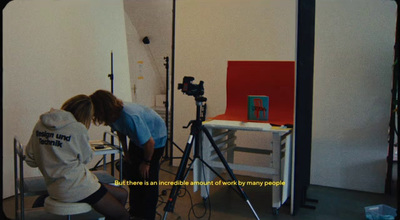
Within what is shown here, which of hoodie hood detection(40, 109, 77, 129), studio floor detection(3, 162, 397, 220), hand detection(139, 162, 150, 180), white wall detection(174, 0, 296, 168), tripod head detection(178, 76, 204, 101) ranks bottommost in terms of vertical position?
studio floor detection(3, 162, 397, 220)

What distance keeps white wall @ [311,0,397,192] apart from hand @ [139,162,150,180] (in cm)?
196

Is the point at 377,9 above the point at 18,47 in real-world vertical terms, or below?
above

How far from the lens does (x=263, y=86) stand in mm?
3281

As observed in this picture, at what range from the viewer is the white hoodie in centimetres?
167

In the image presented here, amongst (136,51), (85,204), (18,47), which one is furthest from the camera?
(136,51)

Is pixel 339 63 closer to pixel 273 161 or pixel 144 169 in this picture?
pixel 273 161

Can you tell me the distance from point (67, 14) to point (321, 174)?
3.07 m

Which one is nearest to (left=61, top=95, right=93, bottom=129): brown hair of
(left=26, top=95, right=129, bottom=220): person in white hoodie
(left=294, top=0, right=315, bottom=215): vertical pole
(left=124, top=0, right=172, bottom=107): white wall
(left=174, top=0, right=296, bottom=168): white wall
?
(left=26, top=95, right=129, bottom=220): person in white hoodie

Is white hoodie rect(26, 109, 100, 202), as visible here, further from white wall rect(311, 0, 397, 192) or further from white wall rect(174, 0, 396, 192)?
white wall rect(311, 0, 397, 192)

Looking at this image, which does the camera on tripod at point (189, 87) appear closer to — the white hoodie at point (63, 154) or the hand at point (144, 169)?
the hand at point (144, 169)

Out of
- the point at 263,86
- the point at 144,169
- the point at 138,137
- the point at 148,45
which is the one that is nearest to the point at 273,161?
the point at 263,86

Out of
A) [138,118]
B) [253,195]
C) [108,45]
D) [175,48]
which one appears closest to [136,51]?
[108,45]

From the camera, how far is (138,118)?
6.68ft

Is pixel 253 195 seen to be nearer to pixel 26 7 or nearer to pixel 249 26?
pixel 249 26
